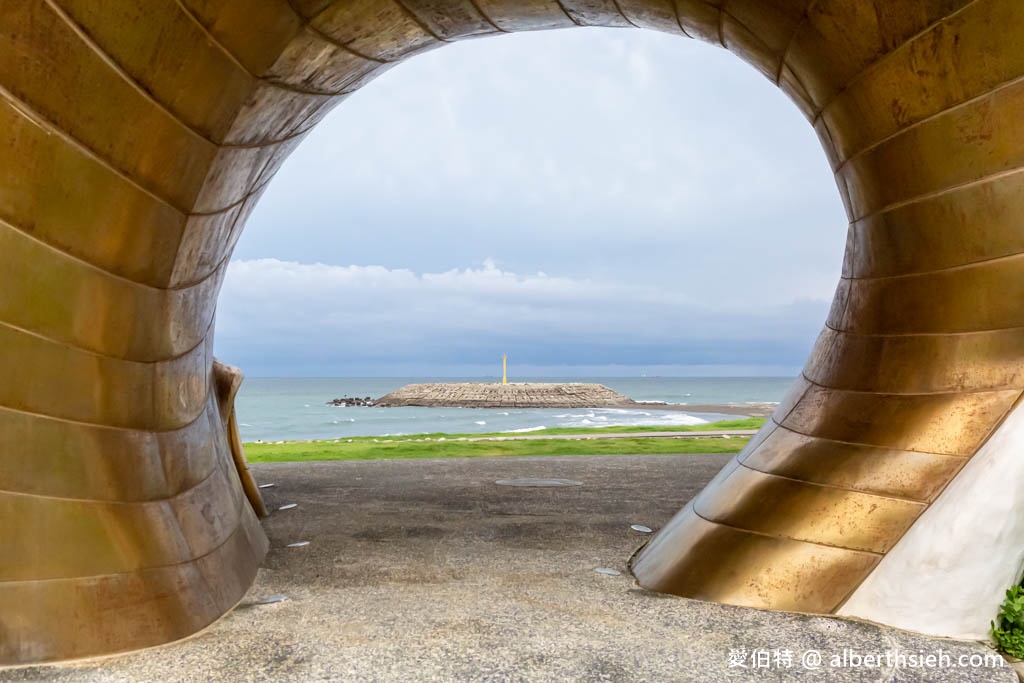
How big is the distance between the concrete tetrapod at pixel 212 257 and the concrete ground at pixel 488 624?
241 mm

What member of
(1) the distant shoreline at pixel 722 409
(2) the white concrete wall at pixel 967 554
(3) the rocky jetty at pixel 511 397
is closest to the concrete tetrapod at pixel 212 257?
(2) the white concrete wall at pixel 967 554

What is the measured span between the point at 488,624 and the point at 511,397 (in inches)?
2106

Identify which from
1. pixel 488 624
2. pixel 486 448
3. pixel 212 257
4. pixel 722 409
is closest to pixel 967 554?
pixel 488 624

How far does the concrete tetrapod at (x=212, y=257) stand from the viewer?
3693 millimetres

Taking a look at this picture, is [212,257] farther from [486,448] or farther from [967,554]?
[486,448]

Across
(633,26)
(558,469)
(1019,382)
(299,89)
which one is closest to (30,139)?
(299,89)

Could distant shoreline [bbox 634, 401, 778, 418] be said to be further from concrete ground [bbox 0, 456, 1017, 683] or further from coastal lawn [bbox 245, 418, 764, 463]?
concrete ground [bbox 0, 456, 1017, 683]

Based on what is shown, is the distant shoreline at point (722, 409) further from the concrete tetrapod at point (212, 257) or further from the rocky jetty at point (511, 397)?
the concrete tetrapod at point (212, 257)

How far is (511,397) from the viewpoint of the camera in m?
57.7

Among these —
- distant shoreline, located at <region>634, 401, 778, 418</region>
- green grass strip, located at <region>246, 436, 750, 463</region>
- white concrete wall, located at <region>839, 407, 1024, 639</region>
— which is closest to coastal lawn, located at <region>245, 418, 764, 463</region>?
green grass strip, located at <region>246, 436, 750, 463</region>

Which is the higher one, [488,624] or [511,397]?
[511,397]

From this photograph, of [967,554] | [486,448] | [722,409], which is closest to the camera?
[967,554]

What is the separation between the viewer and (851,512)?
4.29 meters

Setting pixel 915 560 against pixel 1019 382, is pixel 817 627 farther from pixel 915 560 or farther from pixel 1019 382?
pixel 1019 382
